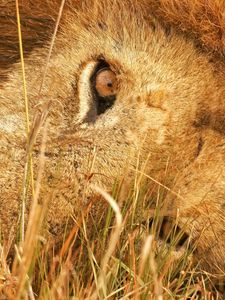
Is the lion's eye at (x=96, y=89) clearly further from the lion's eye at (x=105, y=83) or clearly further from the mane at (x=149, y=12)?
the mane at (x=149, y=12)

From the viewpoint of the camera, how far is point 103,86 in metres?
3.00

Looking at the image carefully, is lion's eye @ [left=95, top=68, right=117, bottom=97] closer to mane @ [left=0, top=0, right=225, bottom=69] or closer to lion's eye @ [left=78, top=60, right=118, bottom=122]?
lion's eye @ [left=78, top=60, right=118, bottom=122]

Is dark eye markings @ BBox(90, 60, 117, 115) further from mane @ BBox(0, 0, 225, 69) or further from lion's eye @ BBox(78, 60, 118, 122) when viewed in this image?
mane @ BBox(0, 0, 225, 69)

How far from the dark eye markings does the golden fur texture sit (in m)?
0.02

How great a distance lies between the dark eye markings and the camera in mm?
2957

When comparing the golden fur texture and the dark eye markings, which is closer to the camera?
the golden fur texture

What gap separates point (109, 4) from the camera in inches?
124

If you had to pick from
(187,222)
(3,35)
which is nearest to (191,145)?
(187,222)

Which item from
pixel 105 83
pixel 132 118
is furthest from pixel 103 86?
pixel 132 118

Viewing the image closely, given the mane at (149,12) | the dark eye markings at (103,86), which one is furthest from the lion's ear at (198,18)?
the dark eye markings at (103,86)

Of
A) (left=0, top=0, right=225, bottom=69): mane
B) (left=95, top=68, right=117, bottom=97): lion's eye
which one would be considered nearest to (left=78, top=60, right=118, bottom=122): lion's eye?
(left=95, top=68, right=117, bottom=97): lion's eye

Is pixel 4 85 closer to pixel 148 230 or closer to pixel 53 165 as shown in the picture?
pixel 53 165

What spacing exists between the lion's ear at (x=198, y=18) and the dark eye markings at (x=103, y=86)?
0.30 m

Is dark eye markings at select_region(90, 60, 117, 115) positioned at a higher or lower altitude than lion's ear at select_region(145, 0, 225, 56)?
lower
